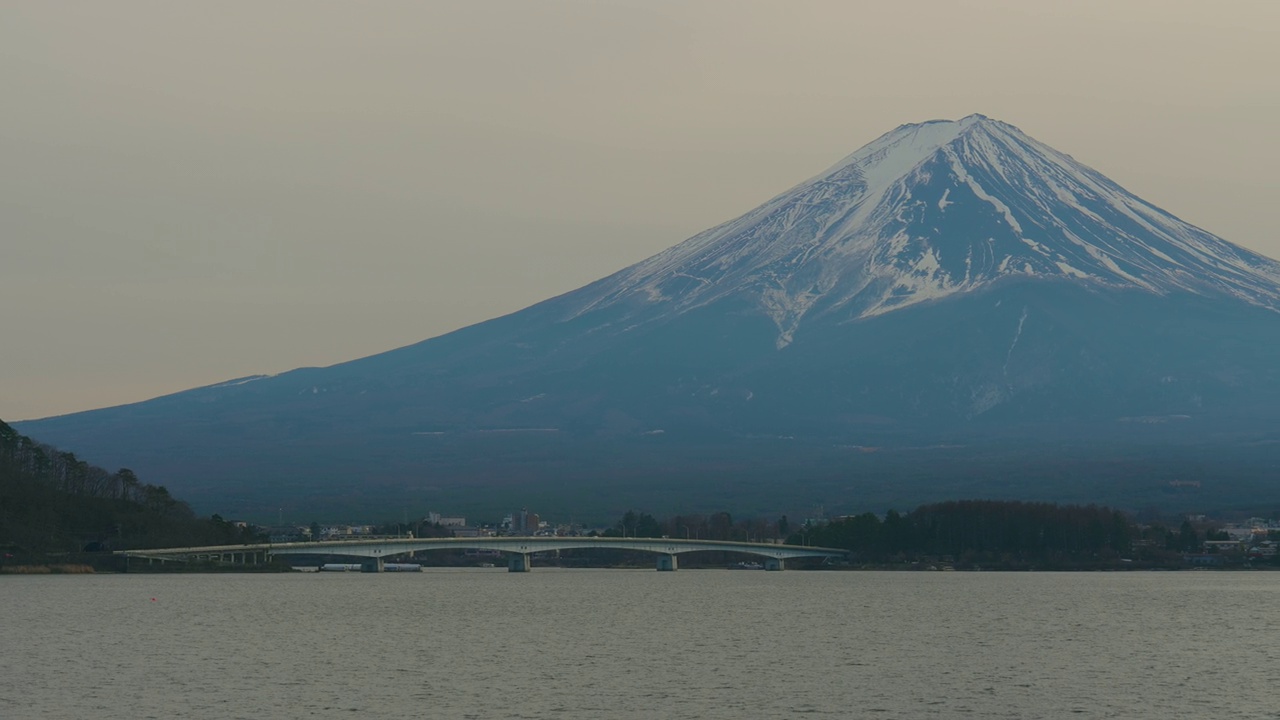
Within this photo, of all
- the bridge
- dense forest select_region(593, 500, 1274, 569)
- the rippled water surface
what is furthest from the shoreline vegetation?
the rippled water surface

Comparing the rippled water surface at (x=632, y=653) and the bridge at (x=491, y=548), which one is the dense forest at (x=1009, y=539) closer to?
the bridge at (x=491, y=548)

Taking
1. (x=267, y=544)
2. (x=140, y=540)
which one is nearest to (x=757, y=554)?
(x=267, y=544)

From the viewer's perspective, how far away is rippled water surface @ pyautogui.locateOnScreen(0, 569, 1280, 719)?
156 feet

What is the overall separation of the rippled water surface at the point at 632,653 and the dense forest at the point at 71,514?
503 inches

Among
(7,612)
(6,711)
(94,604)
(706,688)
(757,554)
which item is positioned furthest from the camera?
(757,554)

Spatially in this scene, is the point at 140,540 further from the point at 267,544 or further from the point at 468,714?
the point at 468,714

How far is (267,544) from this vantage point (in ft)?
449

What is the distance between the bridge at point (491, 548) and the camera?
134 m

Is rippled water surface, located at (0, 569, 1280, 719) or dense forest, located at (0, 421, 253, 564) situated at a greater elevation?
dense forest, located at (0, 421, 253, 564)

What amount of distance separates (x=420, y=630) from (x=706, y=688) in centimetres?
2243

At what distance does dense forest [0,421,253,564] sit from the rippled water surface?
12.8 meters

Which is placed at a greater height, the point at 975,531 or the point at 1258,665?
the point at 975,531

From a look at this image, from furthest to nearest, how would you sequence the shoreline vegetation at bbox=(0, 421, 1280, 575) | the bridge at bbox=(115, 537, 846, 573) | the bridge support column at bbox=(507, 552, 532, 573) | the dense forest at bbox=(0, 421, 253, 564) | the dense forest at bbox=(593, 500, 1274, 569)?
the bridge support column at bbox=(507, 552, 532, 573), the dense forest at bbox=(593, 500, 1274, 569), the bridge at bbox=(115, 537, 846, 573), the shoreline vegetation at bbox=(0, 421, 1280, 575), the dense forest at bbox=(0, 421, 253, 564)

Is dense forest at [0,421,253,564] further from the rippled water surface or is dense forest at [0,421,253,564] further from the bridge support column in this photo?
the bridge support column
